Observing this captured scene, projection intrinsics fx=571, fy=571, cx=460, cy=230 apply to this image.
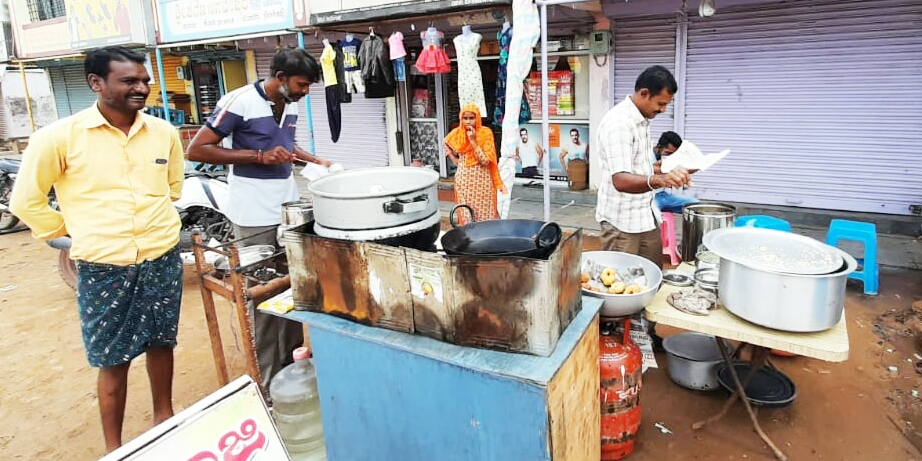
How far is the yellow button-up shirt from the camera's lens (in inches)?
100

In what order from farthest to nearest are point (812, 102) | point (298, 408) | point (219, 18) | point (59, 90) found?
point (59, 90) < point (219, 18) < point (812, 102) < point (298, 408)

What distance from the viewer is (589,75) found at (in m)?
7.87

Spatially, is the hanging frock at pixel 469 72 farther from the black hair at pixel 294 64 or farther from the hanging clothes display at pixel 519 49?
the black hair at pixel 294 64

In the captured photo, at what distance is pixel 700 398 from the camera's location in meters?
3.58

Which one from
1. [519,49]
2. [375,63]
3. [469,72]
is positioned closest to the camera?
[519,49]

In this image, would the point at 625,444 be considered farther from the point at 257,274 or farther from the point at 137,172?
the point at 137,172

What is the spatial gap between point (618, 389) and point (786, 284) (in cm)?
96

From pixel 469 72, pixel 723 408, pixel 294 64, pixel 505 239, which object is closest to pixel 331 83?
pixel 469 72

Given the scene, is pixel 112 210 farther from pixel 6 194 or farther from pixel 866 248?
pixel 6 194

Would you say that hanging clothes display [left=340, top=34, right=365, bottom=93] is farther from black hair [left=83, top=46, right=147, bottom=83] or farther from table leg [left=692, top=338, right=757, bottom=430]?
table leg [left=692, top=338, right=757, bottom=430]

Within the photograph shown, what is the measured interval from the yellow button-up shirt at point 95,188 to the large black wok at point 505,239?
1.51 meters

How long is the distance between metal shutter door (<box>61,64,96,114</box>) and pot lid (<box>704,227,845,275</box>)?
18395 millimetres

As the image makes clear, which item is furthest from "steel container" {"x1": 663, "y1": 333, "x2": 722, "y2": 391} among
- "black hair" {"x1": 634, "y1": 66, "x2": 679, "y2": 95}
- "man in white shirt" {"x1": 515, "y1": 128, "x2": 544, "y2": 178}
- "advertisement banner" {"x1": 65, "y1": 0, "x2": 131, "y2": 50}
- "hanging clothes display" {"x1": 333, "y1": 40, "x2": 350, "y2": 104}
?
"advertisement banner" {"x1": 65, "y1": 0, "x2": 131, "y2": 50}

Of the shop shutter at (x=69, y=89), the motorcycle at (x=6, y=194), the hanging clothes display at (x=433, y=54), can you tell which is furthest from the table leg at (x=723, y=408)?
the shop shutter at (x=69, y=89)
